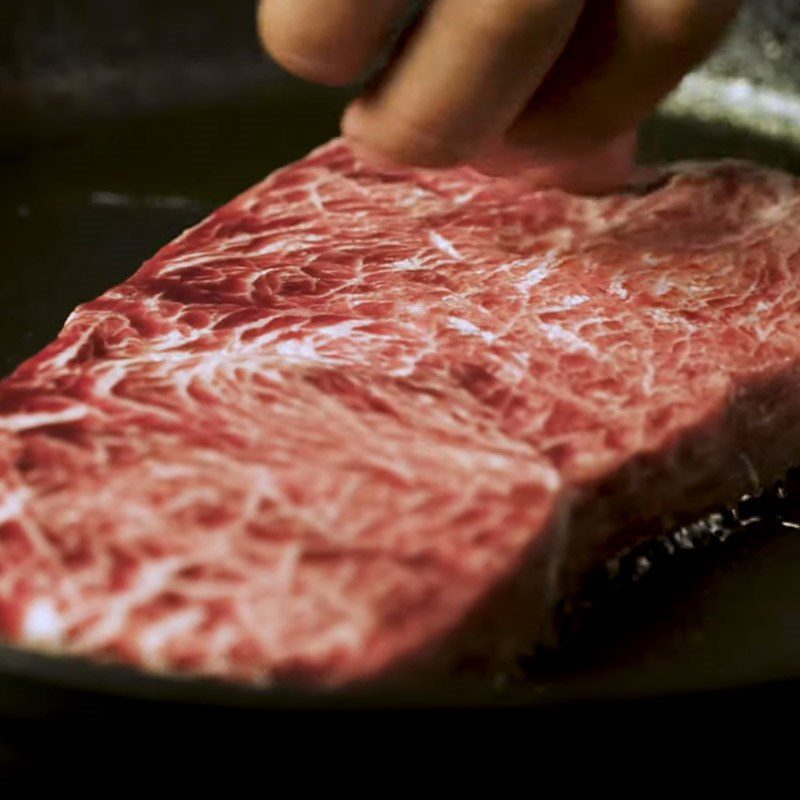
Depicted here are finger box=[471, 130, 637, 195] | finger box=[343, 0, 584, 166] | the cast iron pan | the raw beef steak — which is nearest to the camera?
the cast iron pan

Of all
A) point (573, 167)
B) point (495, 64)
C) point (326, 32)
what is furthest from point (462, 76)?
point (573, 167)

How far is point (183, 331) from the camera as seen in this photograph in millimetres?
1313

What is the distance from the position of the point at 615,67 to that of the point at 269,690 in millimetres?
764

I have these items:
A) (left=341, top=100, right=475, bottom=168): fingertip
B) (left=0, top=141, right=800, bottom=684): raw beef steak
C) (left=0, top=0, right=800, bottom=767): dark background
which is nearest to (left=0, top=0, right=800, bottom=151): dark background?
(left=0, top=0, right=800, bottom=767): dark background

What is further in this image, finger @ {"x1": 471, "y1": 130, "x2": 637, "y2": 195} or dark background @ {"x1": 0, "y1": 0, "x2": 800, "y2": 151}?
dark background @ {"x1": 0, "y1": 0, "x2": 800, "y2": 151}

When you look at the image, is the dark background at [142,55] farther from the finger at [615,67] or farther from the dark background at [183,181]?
the finger at [615,67]

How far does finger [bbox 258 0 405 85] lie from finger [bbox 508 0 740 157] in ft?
0.65

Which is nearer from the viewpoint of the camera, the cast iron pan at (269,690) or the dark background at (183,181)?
the cast iron pan at (269,690)

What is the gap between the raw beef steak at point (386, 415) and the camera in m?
1.00

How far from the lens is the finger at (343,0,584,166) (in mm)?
1223

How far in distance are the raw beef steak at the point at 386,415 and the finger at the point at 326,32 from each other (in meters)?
0.24

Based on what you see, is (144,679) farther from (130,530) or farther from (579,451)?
(579,451)

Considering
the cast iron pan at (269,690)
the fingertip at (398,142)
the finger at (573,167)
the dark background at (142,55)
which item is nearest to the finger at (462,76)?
the fingertip at (398,142)

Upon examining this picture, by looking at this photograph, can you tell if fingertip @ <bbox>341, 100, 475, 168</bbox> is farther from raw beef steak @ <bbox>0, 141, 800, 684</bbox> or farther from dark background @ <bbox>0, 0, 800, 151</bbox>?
dark background @ <bbox>0, 0, 800, 151</bbox>
